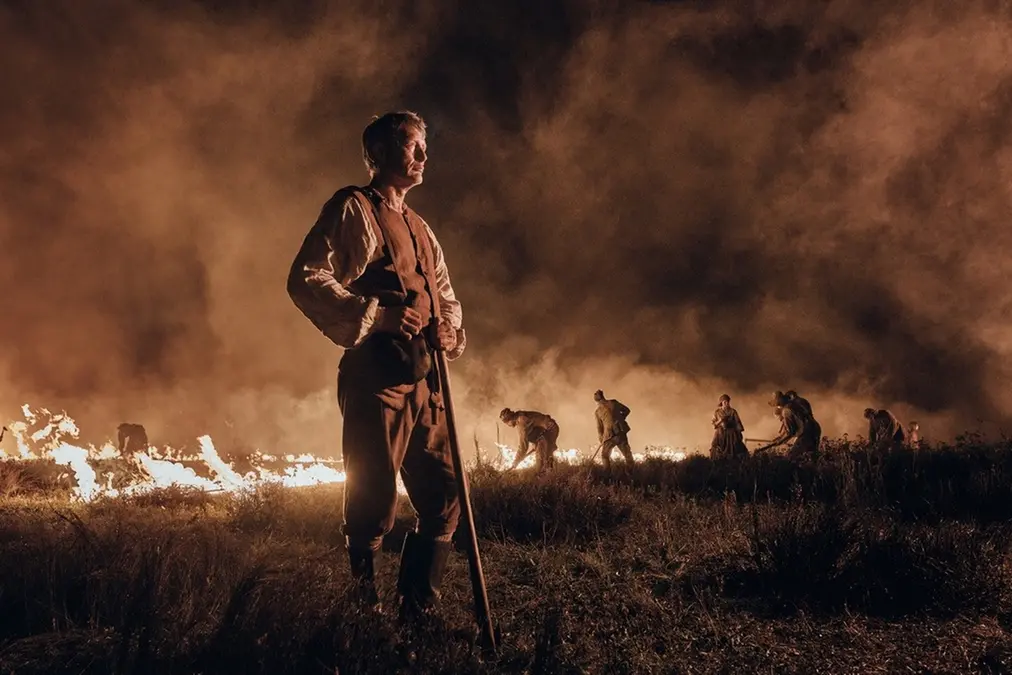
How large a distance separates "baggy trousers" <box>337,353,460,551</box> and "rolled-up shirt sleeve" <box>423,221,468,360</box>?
41 centimetres

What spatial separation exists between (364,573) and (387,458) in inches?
20.2

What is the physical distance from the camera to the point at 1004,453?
24.7 feet

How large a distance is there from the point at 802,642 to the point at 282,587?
215cm

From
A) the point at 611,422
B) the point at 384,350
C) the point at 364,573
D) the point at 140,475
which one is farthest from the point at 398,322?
the point at 611,422

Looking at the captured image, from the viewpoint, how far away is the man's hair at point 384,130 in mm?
2785

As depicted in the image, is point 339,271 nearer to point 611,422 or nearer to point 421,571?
point 421,571

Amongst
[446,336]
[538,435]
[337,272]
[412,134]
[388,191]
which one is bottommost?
[538,435]

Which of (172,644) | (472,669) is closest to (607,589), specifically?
(472,669)

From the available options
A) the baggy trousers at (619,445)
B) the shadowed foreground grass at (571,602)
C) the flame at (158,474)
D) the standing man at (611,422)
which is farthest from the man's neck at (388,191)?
the standing man at (611,422)

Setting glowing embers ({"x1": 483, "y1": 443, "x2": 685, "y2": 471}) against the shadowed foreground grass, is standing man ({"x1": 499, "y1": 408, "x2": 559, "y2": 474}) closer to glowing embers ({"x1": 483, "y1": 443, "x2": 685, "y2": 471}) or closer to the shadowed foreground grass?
glowing embers ({"x1": 483, "y1": 443, "x2": 685, "y2": 471})

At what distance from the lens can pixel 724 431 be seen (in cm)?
1445

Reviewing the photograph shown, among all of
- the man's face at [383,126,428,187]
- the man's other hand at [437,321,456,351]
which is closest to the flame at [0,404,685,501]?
the man's other hand at [437,321,456,351]

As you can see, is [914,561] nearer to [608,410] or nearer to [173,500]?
[173,500]

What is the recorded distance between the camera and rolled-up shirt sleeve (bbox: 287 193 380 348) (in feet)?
7.95
